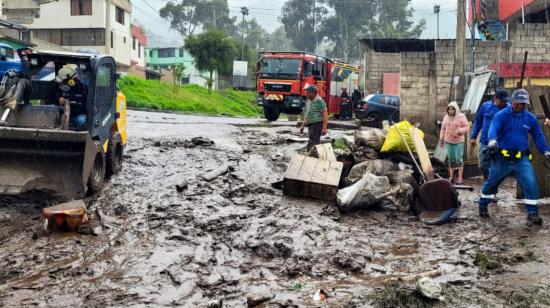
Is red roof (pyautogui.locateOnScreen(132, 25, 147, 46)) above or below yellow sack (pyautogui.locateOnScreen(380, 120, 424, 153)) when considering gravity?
above

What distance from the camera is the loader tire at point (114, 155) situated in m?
9.55

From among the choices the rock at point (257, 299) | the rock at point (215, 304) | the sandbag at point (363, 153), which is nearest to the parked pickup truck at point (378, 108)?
the sandbag at point (363, 153)

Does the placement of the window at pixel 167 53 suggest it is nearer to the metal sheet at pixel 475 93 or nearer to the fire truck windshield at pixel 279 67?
the fire truck windshield at pixel 279 67

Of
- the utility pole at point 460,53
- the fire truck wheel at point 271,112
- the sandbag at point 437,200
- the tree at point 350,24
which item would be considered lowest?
the sandbag at point 437,200

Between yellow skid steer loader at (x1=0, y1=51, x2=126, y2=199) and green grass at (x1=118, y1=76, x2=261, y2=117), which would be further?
green grass at (x1=118, y1=76, x2=261, y2=117)

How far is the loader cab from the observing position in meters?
8.41

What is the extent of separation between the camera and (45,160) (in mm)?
7805

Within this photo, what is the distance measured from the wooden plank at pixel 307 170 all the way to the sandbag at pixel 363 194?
2.52 feet

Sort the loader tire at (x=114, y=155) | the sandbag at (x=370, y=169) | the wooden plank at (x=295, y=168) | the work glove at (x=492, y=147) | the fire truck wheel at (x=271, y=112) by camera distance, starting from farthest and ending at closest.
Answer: the fire truck wheel at (x=271, y=112)
the loader tire at (x=114, y=155)
the sandbag at (x=370, y=169)
the wooden plank at (x=295, y=168)
the work glove at (x=492, y=147)

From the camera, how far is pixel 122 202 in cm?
829

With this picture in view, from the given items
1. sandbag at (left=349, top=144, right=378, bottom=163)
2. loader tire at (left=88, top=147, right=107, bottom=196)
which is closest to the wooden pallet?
sandbag at (left=349, top=144, right=378, bottom=163)

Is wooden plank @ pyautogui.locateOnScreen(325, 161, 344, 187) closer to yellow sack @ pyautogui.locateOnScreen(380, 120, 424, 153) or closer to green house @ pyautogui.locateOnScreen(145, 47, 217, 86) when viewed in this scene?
yellow sack @ pyautogui.locateOnScreen(380, 120, 424, 153)

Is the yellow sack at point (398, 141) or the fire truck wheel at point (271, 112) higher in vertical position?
the fire truck wheel at point (271, 112)

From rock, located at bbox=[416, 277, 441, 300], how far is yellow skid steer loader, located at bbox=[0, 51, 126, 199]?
4.86 m
